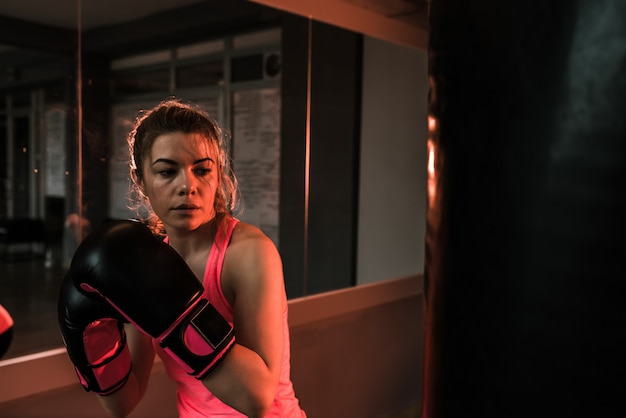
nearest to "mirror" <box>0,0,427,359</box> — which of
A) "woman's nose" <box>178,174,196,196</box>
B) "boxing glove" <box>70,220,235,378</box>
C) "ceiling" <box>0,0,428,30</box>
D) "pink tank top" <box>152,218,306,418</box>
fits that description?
"ceiling" <box>0,0,428,30</box>

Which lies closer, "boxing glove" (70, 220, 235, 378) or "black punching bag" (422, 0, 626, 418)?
"black punching bag" (422, 0, 626, 418)

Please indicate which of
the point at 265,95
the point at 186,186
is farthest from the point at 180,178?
the point at 265,95

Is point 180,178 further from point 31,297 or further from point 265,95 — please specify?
point 31,297

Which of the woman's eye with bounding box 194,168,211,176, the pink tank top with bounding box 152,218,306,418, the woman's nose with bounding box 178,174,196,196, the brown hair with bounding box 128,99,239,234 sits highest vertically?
the brown hair with bounding box 128,99,239,234

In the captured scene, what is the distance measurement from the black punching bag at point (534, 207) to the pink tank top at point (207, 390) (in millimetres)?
544

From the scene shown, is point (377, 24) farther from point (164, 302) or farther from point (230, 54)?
Answer: point (164, 302)

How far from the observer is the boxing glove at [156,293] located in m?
0.85

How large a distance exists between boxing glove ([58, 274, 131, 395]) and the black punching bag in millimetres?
627

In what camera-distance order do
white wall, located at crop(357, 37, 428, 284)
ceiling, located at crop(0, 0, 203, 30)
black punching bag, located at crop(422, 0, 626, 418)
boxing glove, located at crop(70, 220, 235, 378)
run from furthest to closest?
white wall, located at crop(357, 37, 428, 284)
ceiling, located at crop(0, 0, 203, 30)
boxing glove, located at crop(70, 220, 235, 378)
black punching bag, located at crop(422, 0, 626, 418)

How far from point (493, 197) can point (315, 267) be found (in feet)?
12.0

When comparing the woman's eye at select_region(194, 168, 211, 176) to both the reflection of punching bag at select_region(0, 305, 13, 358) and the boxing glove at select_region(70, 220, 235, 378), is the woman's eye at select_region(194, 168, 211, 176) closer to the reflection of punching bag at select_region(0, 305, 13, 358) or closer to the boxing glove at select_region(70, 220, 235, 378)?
the boxing glove at select_region(70, 220, 235, 378)

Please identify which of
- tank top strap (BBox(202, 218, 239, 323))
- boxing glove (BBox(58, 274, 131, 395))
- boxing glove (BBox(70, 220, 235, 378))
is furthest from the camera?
tank top strap (BBox(202, 218, 239, 323))

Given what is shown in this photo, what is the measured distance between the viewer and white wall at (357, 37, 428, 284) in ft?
12.8

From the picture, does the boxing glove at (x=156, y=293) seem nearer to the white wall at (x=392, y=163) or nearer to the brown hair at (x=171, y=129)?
the brown hair at (x=171, y=129)
